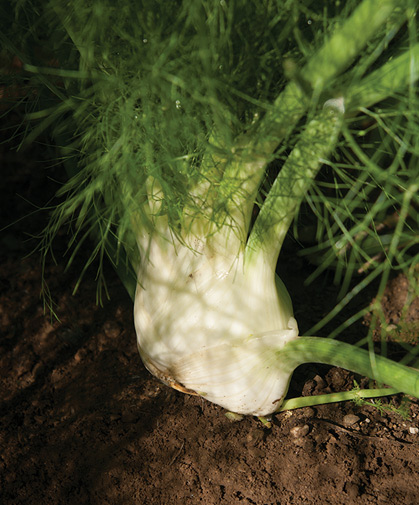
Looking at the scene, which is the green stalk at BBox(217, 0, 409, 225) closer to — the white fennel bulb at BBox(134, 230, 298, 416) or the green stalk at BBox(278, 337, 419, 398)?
the white fennel bulb at BBox(134, 230, 298, 416)

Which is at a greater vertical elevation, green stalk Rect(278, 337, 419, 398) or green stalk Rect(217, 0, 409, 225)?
green stalk Rect(217, 0, 409, 225)

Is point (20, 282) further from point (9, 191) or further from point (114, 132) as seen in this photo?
point (114, 132)

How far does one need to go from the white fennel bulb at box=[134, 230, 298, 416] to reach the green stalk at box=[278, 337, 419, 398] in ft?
0.08

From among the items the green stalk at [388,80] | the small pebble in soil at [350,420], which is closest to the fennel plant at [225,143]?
the green stalk at [388,80]

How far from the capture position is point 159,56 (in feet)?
2.21

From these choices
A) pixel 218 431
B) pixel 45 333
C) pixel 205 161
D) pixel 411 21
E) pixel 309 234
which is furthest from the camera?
pixel 309 234

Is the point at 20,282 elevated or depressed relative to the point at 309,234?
elevated

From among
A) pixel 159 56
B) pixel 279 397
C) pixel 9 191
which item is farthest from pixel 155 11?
pixel 9 191

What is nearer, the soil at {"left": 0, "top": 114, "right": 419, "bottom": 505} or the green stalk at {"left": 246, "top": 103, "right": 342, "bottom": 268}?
the green stalk at {"left": 246, "top": 103, "right": 342, "bottom": 268}

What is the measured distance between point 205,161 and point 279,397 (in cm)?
40

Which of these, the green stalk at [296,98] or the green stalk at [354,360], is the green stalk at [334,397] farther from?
the green stalk at [296,98]

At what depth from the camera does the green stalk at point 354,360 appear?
Result: 74 centimetres

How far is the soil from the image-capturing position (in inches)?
32.8

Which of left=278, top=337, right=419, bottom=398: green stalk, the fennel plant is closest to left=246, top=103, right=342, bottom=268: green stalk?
the fennel plant
